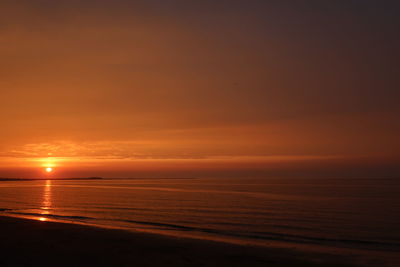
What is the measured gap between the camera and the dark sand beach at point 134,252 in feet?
50.8

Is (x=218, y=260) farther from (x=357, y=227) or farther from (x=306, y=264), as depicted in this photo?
(x=357, y=227)

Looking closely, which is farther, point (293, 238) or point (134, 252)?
point (293, 238)

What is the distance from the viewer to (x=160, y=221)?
33.2m

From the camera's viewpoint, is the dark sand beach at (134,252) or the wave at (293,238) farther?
the wave at (293,238)

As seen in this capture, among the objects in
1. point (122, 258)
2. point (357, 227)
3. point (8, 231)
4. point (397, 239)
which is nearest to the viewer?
point (122, 258)

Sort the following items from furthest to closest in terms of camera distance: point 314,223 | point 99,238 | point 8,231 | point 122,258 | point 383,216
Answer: point 383,216
point 314,223
point 8,231
point 99,238
point 122,258

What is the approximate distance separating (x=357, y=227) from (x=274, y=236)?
9.45 m

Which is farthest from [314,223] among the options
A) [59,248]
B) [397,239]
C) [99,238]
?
[59,248]

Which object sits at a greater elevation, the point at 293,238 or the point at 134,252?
the point at 134,252

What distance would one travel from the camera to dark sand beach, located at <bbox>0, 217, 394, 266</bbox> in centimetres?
1548

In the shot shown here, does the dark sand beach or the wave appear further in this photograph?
the wave

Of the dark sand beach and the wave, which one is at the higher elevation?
the dark sand beach

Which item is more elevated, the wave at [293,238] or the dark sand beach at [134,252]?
the dark sand beach at [134,252]

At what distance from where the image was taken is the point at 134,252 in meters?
17.4
